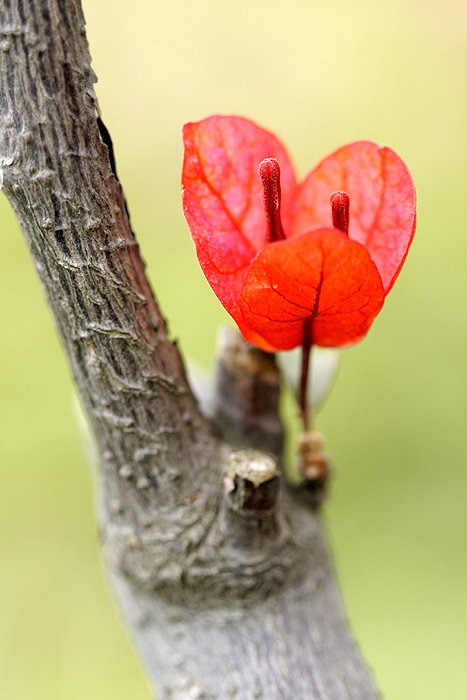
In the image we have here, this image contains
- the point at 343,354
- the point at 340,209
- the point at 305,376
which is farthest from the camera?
the point at 343,354

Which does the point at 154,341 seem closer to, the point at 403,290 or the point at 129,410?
the point at 129,410

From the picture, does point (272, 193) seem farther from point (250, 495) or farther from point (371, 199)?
point (250, 495)

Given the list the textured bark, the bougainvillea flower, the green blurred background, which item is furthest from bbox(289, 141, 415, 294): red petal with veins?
the green blurred background

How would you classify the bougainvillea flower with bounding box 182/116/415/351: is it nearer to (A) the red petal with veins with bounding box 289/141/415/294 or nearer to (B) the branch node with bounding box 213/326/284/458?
(A) the red petal with veins with bounding box 289/141/415/294

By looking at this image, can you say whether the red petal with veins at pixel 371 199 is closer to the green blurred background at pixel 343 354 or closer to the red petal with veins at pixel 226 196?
the red petal with veins at pixel 226 196

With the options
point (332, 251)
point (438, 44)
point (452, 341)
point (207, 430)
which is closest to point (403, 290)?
point (452, 341)

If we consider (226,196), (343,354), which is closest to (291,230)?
(226,196)
